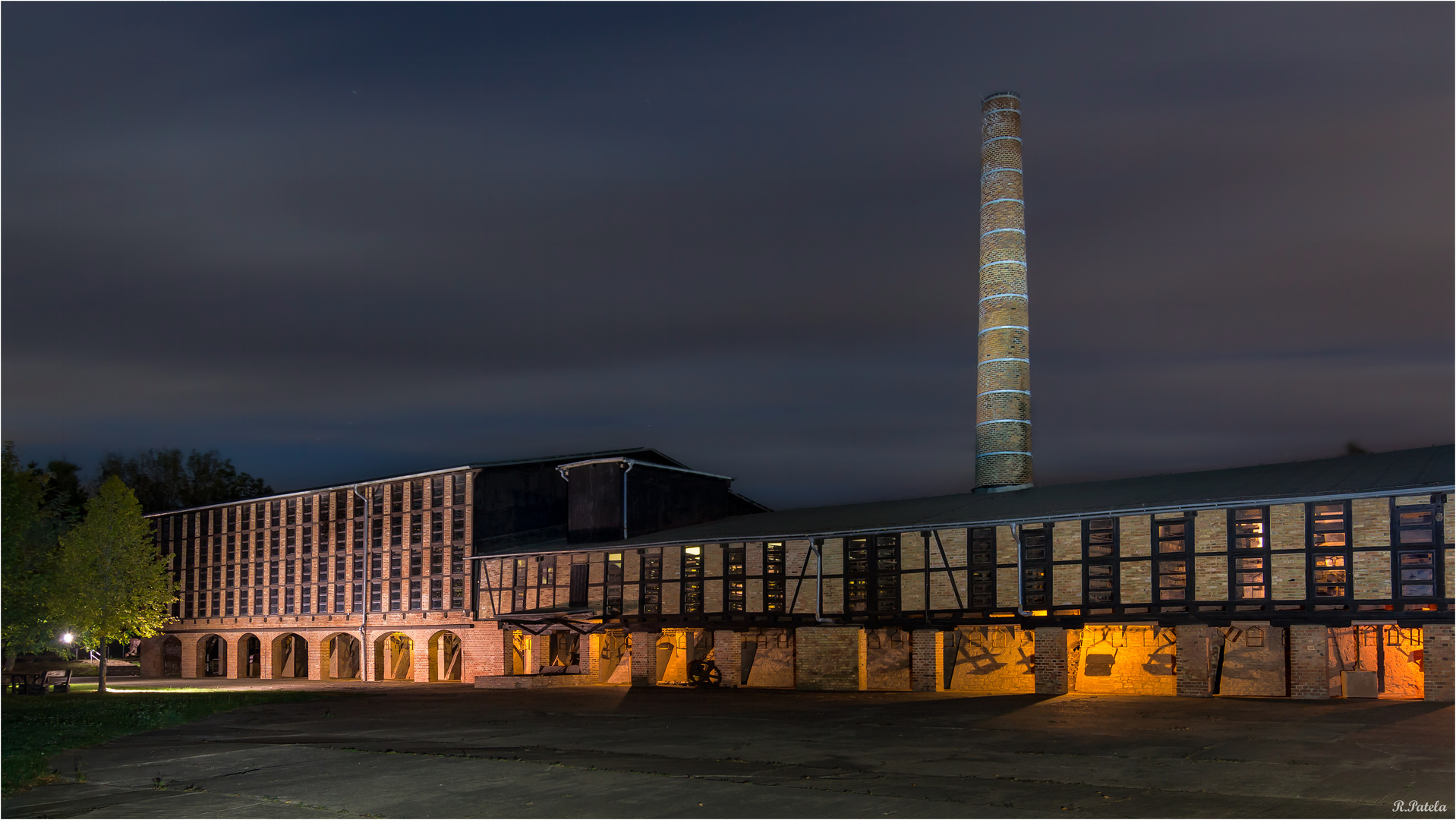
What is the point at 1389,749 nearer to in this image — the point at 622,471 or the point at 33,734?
the point at 33,734

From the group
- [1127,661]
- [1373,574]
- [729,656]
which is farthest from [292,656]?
[1373,574]

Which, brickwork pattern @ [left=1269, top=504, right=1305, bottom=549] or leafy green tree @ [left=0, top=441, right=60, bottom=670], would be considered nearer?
brickwork pattern @ [left=1269, top=504, right=1305, bottom=549]

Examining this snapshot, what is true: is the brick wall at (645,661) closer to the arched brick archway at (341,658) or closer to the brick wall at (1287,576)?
the brick wall at (1287,576)

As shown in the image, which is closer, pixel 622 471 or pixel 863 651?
pixel 863 651

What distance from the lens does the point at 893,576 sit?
36.0m

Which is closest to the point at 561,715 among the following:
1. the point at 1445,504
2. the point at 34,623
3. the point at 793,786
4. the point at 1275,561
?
the point at 793,786

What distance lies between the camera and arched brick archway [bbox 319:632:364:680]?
2250 inches

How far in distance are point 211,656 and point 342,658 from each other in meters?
12.2

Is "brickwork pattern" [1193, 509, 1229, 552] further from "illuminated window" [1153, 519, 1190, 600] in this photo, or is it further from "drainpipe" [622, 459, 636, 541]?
"drainpipe" [622, 459, 636, 541]

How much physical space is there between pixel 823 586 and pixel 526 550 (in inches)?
575

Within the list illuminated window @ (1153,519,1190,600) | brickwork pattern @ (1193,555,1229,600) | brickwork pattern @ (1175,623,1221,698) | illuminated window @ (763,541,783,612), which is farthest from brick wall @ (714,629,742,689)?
brickwork pattern @ (1193,555,1229,600)

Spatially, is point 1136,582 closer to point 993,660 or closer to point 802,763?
point 993,660

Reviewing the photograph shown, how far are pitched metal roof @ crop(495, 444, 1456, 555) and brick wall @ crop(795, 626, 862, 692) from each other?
302 centimetres

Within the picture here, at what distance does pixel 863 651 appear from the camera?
36844mm
